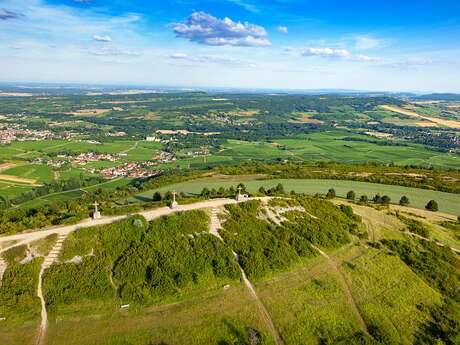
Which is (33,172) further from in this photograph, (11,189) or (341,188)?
(341,188)

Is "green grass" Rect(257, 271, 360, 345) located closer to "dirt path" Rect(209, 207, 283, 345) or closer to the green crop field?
"dirt path" Rect(209, 207, 283, 345)

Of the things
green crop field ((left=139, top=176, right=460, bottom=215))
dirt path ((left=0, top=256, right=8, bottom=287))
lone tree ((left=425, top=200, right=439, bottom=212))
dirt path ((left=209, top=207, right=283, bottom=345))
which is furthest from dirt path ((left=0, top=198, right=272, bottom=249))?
lone tree ((left=425, top=200, right=439, bottom=212))

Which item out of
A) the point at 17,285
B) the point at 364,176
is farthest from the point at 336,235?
the point at 364,176

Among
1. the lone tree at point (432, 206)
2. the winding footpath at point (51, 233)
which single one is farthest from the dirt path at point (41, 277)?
the lone tree at point (432, 206)

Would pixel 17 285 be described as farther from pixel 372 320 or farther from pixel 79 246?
pixel 372 320

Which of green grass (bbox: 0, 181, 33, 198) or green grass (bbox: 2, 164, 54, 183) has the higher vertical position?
green grass (bbox: 0, 181, 33, 198)

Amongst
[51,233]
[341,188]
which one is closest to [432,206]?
[341,188]
